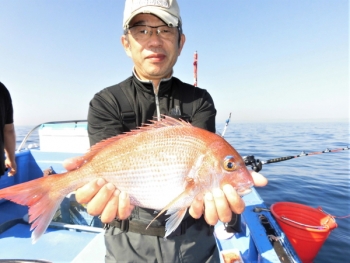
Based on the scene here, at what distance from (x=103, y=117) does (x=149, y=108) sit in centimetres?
48

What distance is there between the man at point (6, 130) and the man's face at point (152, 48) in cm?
315

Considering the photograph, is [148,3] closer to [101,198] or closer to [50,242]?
[101,198]

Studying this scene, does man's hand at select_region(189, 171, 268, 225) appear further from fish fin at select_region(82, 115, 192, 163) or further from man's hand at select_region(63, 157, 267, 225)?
fish fin at select_region(82, 115, 192, 163)

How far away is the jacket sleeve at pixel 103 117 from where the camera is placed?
7.36 feet

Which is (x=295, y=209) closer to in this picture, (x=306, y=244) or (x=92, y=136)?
(x=306, y=244)

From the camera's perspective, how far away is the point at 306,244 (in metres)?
3.64

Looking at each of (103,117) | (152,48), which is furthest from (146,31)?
(103,117)

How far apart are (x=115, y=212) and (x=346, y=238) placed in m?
6.20

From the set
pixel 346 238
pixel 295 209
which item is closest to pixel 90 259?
pixel 295 209

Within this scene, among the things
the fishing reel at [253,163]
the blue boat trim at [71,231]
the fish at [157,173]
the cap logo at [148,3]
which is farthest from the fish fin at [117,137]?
the fishing reel at [253,163]

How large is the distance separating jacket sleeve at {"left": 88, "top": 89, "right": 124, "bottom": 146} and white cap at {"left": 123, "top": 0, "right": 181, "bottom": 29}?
762 millimetres

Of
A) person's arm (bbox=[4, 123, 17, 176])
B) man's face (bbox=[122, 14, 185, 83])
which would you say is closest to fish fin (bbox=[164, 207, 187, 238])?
man's face (bbox=[122, 14, 185, 83])

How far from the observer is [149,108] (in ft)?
8.00

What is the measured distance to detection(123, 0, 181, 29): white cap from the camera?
2.20 m
